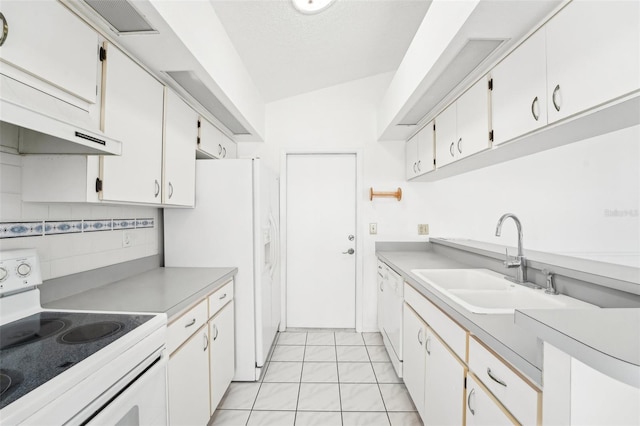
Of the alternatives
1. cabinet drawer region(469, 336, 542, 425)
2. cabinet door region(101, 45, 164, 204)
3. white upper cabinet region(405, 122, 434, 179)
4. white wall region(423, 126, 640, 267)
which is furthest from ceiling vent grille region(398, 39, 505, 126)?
cabinet door region(101, 45, 164, 204)

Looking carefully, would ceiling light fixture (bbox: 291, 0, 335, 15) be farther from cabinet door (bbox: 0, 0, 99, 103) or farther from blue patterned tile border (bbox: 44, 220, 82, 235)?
blue patterned tile border (bbox: 44, 220, 82, 235)

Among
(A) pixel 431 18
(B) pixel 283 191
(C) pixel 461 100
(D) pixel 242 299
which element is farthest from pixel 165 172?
(C) pixel 461 100

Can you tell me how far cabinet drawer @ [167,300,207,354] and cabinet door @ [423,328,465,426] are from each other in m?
1.25

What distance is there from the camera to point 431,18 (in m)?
1.57

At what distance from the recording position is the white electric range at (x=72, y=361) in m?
0.69

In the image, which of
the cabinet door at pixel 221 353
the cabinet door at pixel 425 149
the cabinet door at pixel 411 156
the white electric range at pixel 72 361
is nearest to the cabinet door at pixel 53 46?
the white electric range at pixel 72 361

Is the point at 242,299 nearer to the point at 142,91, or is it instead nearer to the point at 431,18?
the point at 142,91

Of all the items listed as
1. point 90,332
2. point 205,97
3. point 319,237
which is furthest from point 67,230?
point 319,237

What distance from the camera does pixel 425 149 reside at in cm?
250

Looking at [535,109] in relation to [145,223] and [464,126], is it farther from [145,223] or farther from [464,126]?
[145,223]

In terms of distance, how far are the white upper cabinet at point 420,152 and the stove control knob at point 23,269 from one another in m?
2.52

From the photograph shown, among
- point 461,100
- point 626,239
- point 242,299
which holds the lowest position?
point 242,299

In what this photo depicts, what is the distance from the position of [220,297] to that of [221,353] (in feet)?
1.20

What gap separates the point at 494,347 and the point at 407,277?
3.13 feet
